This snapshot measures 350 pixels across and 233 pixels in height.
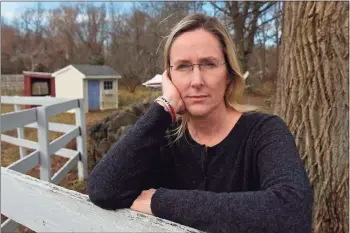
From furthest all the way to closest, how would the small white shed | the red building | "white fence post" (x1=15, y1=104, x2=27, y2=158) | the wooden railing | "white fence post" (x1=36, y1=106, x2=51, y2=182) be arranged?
the small white shed → the red building → "white fence post" (x1=15, y1=104, x2=27, y2=158) → "white fence post" (x1=36, y1=106, x2=51, y2=182) → the wooden railing

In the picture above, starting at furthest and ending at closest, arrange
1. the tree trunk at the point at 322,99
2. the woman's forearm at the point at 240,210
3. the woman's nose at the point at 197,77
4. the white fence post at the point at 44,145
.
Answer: the white fence post at the point at 44,145, the tree trunk at the point at 322,99, the woman's nose at the point at 197,77, the woman's forearm at the point at 240,210

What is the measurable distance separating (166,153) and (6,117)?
188 centimetres

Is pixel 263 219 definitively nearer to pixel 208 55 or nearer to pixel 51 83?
pixel 208 55

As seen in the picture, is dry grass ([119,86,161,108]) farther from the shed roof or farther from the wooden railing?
the shed roof

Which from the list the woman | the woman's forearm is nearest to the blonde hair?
the woman

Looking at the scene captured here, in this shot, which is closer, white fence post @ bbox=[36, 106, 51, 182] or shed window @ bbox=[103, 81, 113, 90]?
white fence post @ bbox=[36, 106, 51, 182]

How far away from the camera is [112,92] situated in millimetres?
12523

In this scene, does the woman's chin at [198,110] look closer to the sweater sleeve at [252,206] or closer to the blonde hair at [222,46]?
the blonde hair at [222,46]

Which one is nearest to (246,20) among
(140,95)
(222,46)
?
(140,95)

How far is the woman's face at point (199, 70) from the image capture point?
3.65 feet

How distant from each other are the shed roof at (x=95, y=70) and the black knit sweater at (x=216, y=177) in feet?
38.6

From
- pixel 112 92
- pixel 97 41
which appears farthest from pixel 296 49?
pixel 112 92

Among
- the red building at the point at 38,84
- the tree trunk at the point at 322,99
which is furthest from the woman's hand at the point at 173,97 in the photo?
the red building at the point at 38,84

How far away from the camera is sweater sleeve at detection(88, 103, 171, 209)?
0.93 m
